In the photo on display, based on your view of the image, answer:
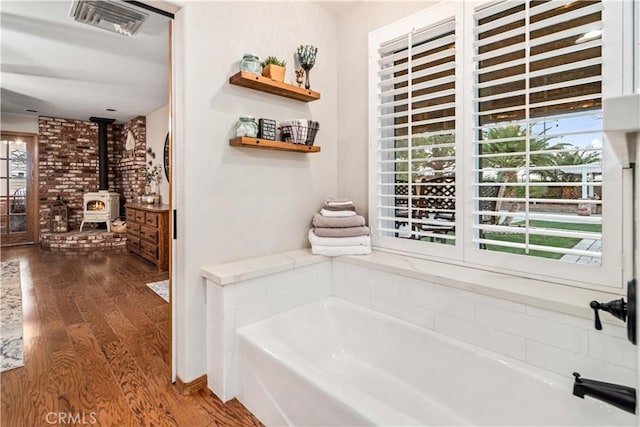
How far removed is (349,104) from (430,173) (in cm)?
91

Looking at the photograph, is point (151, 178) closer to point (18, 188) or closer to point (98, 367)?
point (18, 188)

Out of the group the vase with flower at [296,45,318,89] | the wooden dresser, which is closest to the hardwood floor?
the wooden dresser

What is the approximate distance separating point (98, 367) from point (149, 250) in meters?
2.96

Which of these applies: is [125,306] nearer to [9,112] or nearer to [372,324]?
[372,324]

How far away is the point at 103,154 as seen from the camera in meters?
6.99

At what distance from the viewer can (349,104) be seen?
100.0 inches

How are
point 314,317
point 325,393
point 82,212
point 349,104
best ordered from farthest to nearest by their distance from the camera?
point 82,212 < point 349,104 < point 314,317 < point 325,393

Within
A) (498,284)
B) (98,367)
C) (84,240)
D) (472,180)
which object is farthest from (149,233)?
(498,284)

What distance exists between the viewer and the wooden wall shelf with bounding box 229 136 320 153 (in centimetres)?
192

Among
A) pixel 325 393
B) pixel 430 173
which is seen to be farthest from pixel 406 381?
pixel 430 173

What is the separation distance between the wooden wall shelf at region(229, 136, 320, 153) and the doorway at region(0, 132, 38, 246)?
6.88m

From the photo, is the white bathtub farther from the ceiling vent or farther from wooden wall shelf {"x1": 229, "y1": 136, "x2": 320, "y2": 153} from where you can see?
the ceiling vent

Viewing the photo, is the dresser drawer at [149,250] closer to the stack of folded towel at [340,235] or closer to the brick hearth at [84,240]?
the brick hearth at [84,240]

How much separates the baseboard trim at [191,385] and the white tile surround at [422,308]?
6cm
